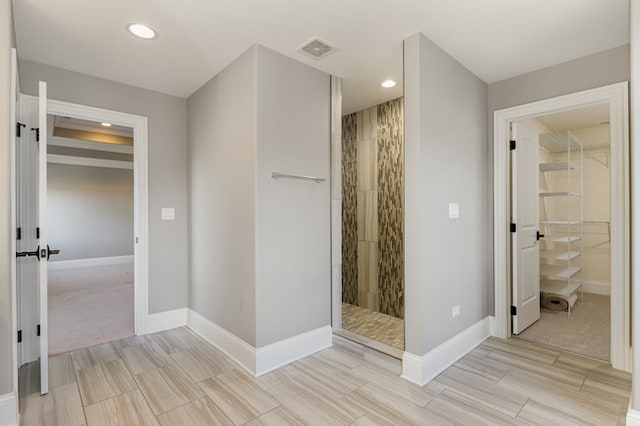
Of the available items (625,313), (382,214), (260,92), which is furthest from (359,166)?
(625,313)

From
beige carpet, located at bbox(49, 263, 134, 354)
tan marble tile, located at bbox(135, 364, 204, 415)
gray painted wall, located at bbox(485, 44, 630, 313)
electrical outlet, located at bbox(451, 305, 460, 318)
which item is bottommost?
beige carpet, located at bbox(49, 263, 134, 354)

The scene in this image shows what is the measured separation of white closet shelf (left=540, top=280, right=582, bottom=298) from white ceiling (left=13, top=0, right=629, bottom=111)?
8.62 feet

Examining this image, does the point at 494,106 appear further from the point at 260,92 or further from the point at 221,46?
the point at 221,46

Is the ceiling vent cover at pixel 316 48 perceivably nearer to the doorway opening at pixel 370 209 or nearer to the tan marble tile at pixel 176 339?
the doorway opening at pixel 370 209

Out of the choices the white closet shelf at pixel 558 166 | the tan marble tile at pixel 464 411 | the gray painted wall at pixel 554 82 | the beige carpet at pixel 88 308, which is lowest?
the beige carpet at pixel 88 308

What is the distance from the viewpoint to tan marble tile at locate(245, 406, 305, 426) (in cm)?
183

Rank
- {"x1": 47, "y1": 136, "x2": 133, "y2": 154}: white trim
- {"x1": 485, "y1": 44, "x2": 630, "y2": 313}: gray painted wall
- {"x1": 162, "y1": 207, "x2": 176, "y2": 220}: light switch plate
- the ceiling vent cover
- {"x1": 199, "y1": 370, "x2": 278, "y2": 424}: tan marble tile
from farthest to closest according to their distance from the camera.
→ {"x1": 47, "y1": 136, "x2": 133, "y2": 154}: white trim
{"x1": 162, "y1": 207, "x2": 176, "y2": 220}: light switch plate
{"x1": 485, "y1": 44, "x2": 630, "y2": 313}: gray painted wall
the ceiling vent cover
{"x1": 199, "y1": 370, "x2": 278, "y2": 424}: tan marble tile

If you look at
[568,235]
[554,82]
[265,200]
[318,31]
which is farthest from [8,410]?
[568,235]

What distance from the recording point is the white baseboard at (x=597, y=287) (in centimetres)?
455

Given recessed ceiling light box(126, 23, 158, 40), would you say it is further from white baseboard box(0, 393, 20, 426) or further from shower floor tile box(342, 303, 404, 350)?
shower floor tile box(342, 303, 404, 350)

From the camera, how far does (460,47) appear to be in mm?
2469

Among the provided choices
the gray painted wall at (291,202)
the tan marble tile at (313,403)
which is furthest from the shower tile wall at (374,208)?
the tan marble tile at (313,403)

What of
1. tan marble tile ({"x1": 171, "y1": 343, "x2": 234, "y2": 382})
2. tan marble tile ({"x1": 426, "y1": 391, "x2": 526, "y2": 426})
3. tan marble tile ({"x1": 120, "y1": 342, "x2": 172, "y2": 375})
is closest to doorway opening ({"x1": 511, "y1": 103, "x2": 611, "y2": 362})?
tan marble tile ({"x1": 426, "y1": 391, "x2": 526, "y2": 426})

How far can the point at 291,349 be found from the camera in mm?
2582
